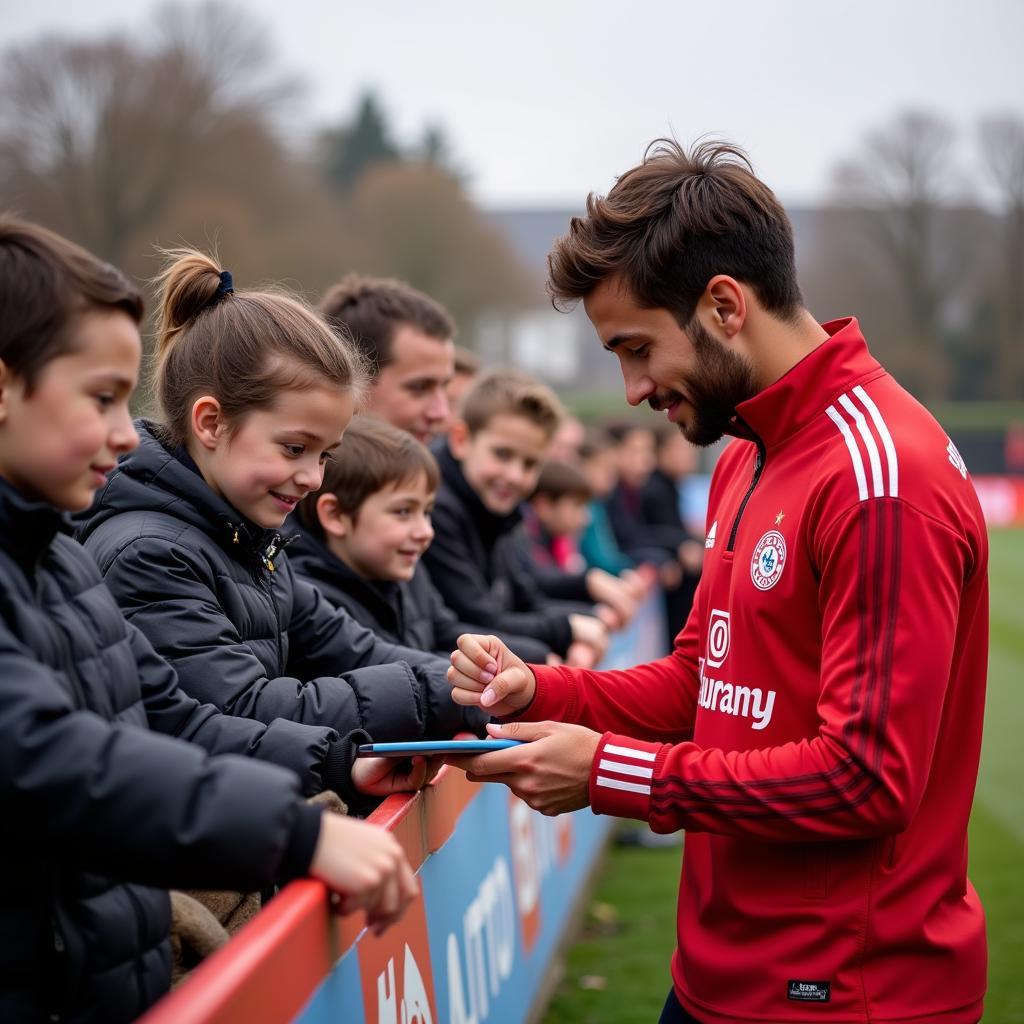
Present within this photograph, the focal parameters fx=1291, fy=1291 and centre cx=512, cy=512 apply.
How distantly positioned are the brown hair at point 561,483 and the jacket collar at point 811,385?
6.18 m

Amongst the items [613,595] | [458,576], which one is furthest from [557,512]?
[458,576]

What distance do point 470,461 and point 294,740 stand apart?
3.00 metres

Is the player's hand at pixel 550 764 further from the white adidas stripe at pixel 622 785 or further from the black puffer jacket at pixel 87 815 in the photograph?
the black puffer jacket at pixel 87 815

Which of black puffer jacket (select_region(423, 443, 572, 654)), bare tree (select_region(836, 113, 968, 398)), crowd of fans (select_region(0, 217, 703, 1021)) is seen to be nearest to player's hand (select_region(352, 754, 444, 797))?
crowd of fans (select_region(0, 217, 703, 1021))

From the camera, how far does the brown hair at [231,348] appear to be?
295 cm

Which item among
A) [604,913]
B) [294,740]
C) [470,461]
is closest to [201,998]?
[294,740]

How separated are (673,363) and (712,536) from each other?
46 cm

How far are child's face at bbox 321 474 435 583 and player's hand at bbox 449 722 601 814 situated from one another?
53.1 inches

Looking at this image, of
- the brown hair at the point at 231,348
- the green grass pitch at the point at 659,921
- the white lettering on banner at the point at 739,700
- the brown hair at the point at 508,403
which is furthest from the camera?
the brown hair at the point at 508,403

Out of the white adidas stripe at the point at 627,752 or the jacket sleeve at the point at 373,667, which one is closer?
the white adidas stripe at the point at 627,752

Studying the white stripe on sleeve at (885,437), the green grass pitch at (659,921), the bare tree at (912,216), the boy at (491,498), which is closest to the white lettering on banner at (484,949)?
the green grass pitch at (659,921)

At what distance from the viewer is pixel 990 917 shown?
6.11 m

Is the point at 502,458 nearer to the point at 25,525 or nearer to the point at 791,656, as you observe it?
the point at 791,656

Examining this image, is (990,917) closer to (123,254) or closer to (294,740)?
(294,740)
